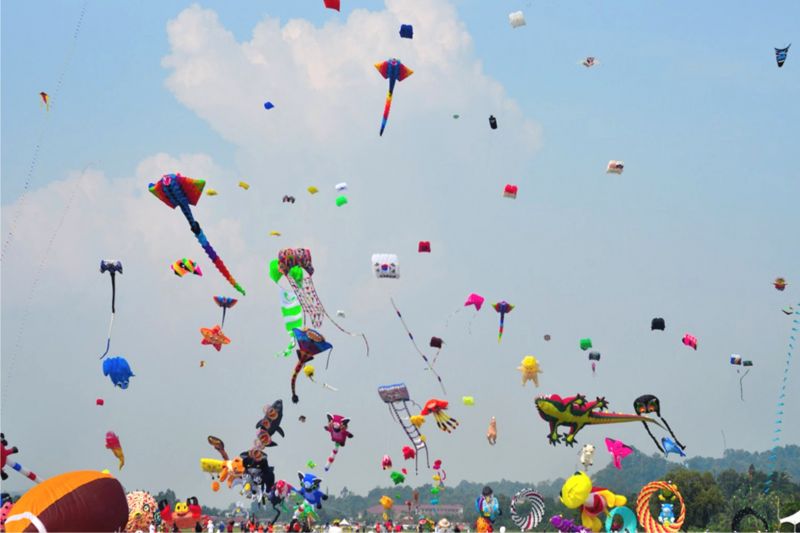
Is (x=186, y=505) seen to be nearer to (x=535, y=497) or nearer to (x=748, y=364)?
(x=535, y=497)

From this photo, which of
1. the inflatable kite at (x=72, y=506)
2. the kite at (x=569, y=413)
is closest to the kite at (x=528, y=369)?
the kite at (x=569, y=413)

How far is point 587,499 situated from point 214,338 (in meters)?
21.6

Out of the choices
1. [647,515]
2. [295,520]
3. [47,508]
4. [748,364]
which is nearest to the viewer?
[47,508]

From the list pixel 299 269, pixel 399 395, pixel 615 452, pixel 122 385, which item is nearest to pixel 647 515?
pixel 615 452

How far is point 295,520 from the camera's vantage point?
152 feet

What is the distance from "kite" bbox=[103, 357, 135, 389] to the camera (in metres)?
46.5

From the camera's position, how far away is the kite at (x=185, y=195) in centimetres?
4262

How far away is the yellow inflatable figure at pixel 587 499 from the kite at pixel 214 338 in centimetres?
2020

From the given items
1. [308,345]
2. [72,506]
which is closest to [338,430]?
[308,345]

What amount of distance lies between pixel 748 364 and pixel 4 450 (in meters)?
38.2

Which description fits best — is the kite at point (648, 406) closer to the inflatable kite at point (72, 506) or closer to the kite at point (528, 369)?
the kite at point (528, 369)

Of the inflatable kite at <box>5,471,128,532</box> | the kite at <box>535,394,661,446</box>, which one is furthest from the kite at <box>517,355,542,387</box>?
the inflatable kite at <box>5,471,128,532</box>

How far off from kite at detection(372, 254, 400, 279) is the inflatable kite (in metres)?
19.4

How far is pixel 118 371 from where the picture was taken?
46.6 m
